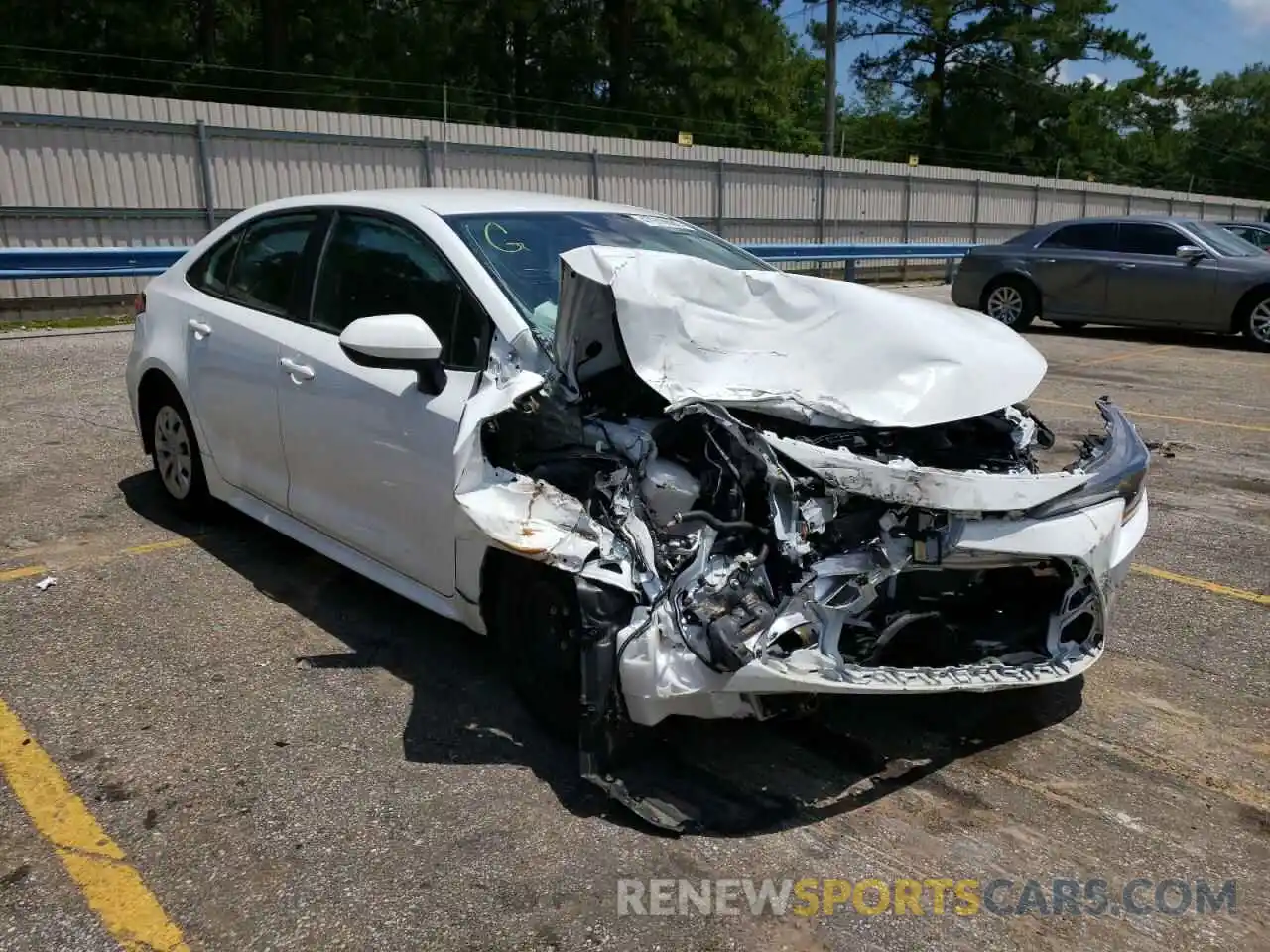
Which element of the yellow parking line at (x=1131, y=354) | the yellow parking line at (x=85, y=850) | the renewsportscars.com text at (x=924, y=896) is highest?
the yellow parking line at (x=85, y=850)

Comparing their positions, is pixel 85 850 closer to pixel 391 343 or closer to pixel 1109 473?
pixel 391 343

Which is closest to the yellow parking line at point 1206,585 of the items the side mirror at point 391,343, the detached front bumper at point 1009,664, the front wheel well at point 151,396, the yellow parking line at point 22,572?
the detached front bumper at point 1009,664

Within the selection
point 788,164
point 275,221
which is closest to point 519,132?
point 788,164

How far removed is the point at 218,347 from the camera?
15.6 feet

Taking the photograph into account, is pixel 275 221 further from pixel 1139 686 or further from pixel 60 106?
pixel 60 106

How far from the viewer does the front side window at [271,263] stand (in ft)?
15.0

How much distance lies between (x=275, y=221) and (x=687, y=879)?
3.47 metres

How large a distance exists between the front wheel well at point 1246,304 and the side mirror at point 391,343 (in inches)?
464

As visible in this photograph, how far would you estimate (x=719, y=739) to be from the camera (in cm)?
348

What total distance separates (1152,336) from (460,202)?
1235 centimetres

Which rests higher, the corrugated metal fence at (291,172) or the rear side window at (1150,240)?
the corrugated metal fence at (291,172)

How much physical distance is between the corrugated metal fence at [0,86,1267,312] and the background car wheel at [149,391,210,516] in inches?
341

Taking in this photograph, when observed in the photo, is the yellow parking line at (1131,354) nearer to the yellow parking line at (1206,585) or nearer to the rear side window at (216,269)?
the yellow parking line at (1206,585)

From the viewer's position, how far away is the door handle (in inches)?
164
